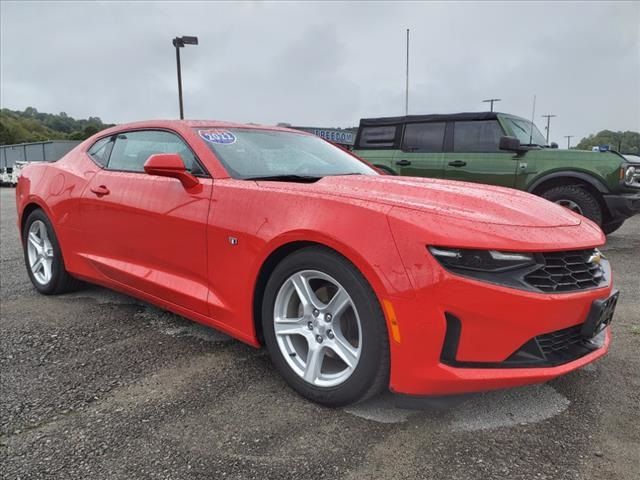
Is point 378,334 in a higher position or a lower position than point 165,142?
lower

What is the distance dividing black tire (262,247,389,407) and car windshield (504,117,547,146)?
228 inches

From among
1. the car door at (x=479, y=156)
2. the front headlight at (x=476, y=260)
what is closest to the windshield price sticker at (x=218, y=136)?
the front headlight at (x=476, y=260)

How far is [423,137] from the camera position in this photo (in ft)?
25.3

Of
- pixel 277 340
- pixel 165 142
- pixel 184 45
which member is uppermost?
pixel 184 45

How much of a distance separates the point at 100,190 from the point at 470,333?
2721mm

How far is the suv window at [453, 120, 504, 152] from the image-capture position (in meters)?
7.08

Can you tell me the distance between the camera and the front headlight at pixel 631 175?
20.8 ft

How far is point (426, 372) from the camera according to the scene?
6.48 ft

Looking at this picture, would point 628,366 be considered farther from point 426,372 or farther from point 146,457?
point 146,457

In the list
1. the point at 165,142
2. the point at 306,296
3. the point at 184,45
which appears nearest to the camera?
the point at 306,296

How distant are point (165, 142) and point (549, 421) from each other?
8.87 ft

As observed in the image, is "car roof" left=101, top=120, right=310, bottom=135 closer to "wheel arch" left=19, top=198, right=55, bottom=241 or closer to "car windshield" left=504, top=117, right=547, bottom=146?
"wheel arch" left=19, top=198, right=55, bottom=241

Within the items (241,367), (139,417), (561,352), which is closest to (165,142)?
(241,367)

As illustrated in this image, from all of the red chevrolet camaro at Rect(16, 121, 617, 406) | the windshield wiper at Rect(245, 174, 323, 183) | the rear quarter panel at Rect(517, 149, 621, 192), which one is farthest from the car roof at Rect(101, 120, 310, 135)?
the rear quarter panel at Rect(517, 149, 621, 192)
